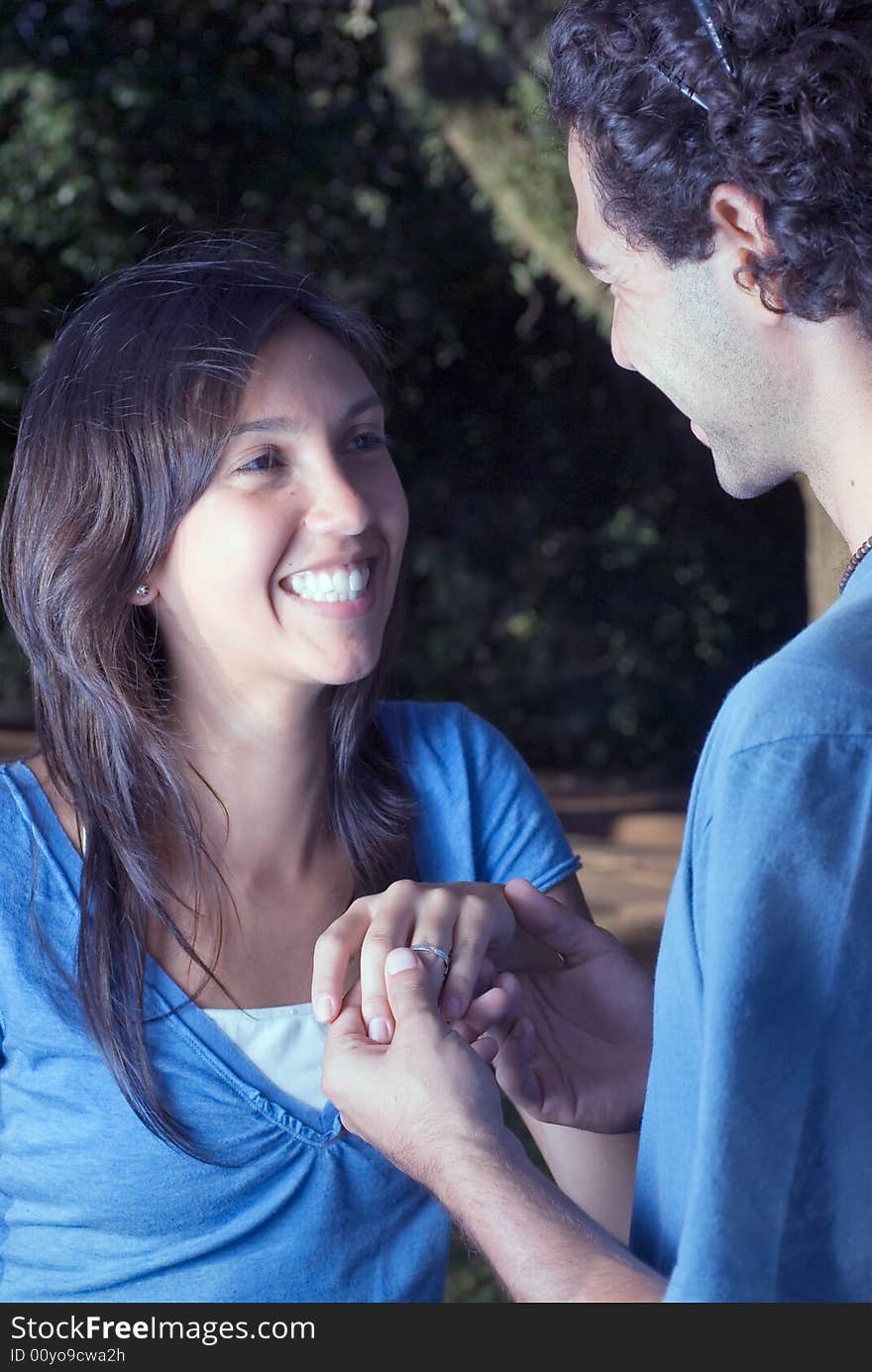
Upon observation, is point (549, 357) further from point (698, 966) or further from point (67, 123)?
Result: point (698, 966)

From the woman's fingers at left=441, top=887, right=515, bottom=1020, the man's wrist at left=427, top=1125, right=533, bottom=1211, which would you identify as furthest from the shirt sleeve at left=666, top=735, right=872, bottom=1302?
the woman's fingers at left=441, top=887, right=515, bottom=1020

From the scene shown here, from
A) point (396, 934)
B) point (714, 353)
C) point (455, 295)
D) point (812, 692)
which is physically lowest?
point (396, 934)

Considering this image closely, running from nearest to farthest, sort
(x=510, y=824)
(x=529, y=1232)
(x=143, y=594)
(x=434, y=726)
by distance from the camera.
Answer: (x=529, y=1232) → (x=143, y=594) → (x=510, y=824) → (x=434, y=726)

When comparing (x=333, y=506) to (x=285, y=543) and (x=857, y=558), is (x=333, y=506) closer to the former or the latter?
(x=285, y=543)

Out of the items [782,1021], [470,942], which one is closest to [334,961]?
[470,942]

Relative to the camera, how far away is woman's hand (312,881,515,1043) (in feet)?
4.52

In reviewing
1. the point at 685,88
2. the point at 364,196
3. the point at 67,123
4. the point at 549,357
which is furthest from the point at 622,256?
the point at 549,357

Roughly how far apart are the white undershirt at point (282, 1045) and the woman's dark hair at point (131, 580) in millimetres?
94

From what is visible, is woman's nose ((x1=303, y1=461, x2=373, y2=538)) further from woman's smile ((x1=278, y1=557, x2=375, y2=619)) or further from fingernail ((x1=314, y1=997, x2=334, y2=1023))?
fingernail ((x1=314, y1=997, x2=334, y2=1023))

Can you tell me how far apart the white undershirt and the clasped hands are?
305mm

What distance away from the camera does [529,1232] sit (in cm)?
106

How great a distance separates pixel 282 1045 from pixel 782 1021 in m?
1.01

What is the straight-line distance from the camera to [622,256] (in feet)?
4.35

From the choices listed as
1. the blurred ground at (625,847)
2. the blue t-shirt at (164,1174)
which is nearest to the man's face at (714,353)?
the blue t-shirt at (164,1174)
